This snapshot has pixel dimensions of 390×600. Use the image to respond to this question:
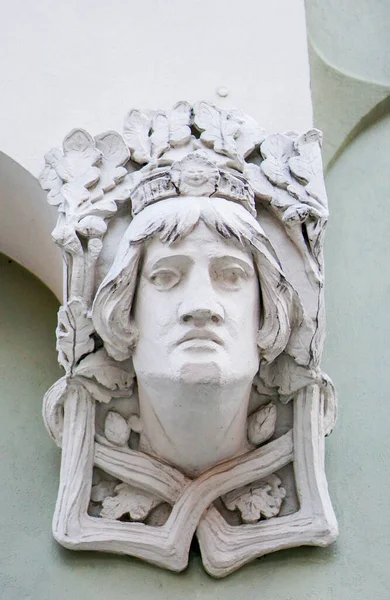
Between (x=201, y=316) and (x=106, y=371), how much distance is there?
288mm

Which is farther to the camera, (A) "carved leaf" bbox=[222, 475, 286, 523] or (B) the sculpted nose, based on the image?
(A) "carved leaf" bbox=[222, 475, 286, 523]

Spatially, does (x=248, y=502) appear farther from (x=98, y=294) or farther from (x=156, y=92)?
(x=156, y=92)

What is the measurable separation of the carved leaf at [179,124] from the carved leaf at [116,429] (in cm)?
57

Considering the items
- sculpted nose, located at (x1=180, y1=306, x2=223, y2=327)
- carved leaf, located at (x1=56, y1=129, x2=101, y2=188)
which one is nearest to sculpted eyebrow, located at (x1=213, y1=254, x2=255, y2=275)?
sculpted nose, located at (x1=180, y1=306, x2=223, y2=327)

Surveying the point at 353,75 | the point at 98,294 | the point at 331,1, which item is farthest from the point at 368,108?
the point at 98,294

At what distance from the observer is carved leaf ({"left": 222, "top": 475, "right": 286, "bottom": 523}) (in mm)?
2322

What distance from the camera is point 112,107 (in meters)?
2.68

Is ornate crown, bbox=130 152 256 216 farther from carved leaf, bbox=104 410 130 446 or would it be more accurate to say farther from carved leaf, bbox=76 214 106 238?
carved leaf, bbox=104 410 130 446

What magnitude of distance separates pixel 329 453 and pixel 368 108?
3.15 feet

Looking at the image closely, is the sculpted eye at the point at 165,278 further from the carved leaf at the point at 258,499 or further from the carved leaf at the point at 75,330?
the carved leaf at the point at 258,499

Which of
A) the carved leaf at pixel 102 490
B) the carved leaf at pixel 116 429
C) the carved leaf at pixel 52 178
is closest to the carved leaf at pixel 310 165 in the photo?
the carved leaf at pixel 52 178

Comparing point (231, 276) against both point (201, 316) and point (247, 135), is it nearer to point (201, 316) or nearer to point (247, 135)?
point (201, 316)

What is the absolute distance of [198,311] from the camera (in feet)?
6.97

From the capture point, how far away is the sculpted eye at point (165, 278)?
2207 millimetres
